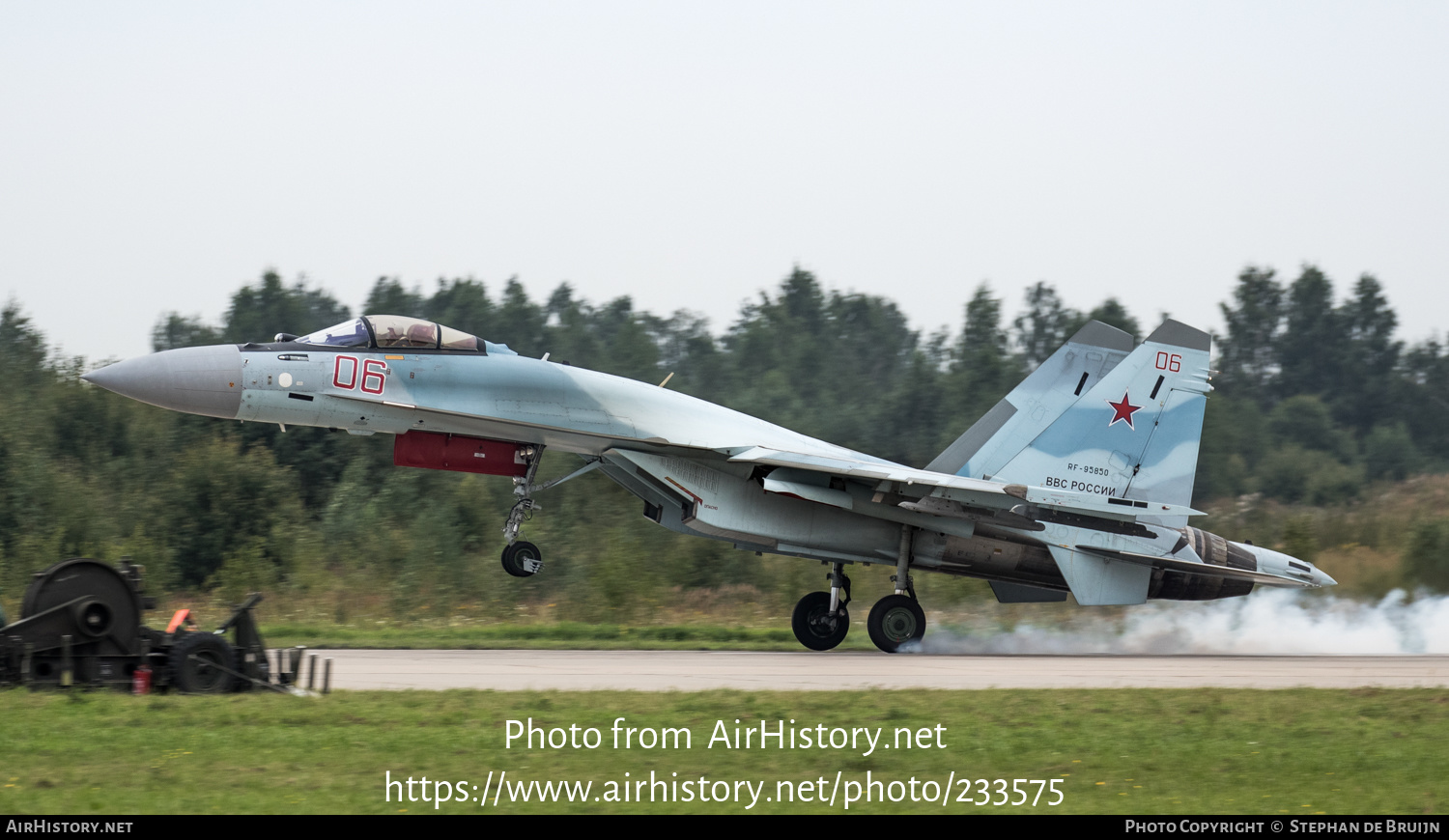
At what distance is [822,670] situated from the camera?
14.0 m

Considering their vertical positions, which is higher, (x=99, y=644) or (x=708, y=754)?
(x=99, y=644)

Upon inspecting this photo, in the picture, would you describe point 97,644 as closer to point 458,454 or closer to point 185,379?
point 185,379

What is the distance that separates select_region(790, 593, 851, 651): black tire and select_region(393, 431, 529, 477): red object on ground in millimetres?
4116

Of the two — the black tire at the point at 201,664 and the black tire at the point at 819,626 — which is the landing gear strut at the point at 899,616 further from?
the black tire at the point at 201,664

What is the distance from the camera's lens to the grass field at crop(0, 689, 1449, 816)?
24.7 ft

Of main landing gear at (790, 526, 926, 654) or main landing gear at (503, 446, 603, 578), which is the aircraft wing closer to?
main landing gear at (790, 526, 926, 654)

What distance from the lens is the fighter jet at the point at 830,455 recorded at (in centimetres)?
1466

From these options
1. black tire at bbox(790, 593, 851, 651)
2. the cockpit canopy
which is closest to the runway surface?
black tire at bbox(790, 593, 851, 651)

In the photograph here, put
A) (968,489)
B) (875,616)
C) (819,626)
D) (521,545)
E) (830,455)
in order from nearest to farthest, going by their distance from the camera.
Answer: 1. (521,545)
2. (968,489)
3. (875,616)
4. (830,455)
5. (819,626)

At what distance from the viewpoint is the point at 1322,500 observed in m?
37.7

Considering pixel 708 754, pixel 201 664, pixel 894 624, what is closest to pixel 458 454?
pixel 201 664

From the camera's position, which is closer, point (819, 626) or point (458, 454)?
point (458, 454)

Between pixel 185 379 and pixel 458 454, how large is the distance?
3.23m

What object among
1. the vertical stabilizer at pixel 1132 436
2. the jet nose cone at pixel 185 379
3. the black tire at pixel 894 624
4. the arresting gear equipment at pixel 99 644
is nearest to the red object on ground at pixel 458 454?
the jet nose cone at pixel 185 379
